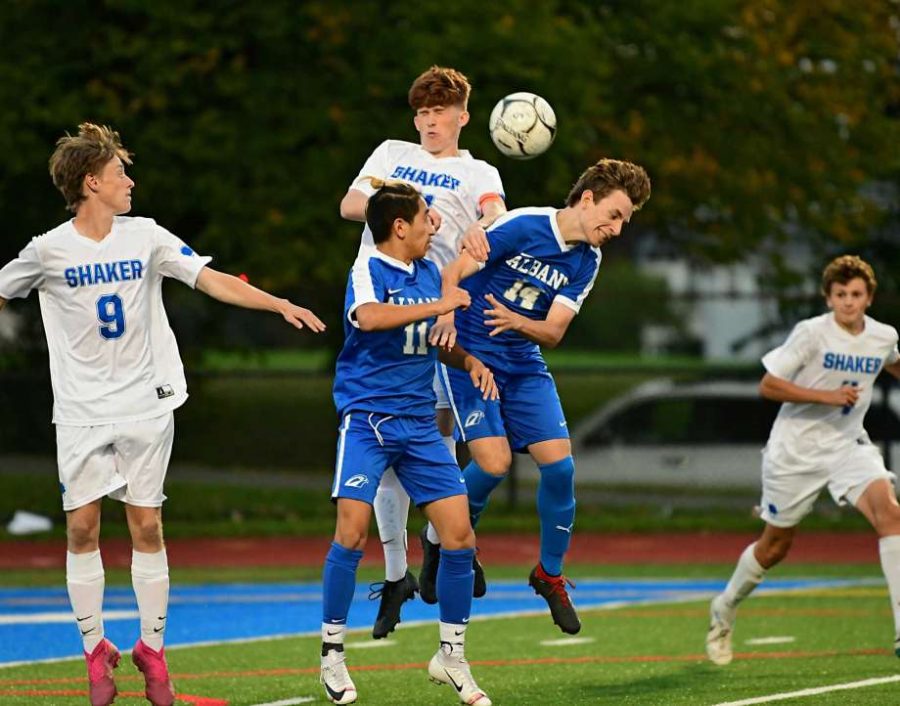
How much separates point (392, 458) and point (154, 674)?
4.70ft

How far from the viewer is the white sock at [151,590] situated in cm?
808

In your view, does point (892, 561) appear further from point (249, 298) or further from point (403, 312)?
point (249, 298)

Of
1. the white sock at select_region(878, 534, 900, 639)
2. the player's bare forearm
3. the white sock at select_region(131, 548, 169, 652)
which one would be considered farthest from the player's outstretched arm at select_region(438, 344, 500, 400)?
the white sock at select_region(878, 534, 900, 639)

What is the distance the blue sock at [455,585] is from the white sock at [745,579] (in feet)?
9.36

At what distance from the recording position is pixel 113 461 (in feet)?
26.1

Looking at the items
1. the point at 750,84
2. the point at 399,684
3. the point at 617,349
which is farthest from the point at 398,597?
the point at 617,349

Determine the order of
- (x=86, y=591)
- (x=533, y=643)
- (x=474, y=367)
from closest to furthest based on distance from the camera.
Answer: (x=86, y=591) < (x=474, y=367) < (x=533, y=643)

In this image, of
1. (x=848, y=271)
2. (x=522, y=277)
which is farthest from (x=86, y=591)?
(x=848, y=271)

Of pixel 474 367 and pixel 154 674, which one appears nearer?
pixel 154 674

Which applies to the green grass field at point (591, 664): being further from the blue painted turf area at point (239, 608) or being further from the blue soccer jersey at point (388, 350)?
the blue soccer jersey at point (388, 350)

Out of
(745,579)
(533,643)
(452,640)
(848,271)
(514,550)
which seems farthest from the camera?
(514,550)

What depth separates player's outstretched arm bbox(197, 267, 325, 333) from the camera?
308 inches

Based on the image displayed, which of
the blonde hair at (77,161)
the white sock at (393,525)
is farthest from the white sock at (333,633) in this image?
the blonde hair at (77,161)

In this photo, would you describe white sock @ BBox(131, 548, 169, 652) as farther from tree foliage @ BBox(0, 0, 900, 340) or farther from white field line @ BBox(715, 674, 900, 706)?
tree foliage @ BBox(0, 0, 900, 340)
